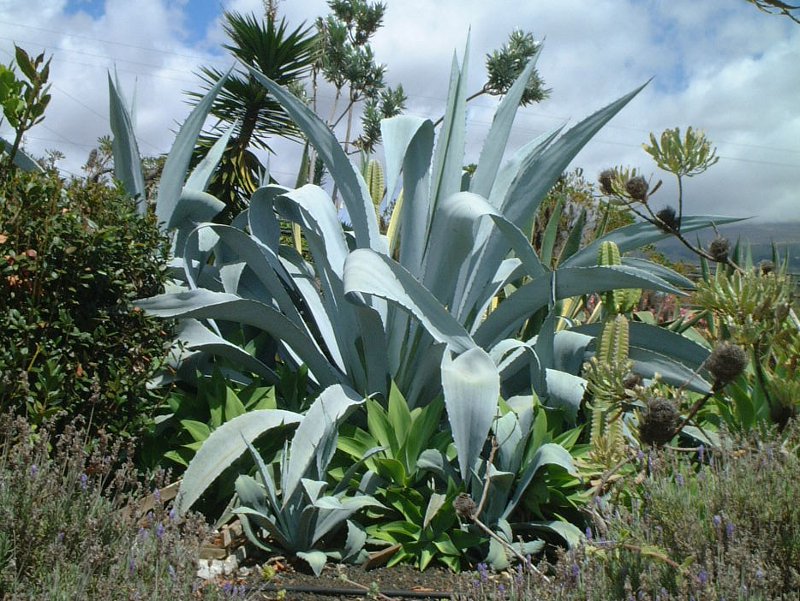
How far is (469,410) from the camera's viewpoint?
2.76 m

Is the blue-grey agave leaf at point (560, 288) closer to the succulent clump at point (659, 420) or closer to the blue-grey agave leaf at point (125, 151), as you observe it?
the succulent clump at point (659, 420)

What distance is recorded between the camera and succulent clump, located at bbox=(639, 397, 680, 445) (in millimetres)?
1958

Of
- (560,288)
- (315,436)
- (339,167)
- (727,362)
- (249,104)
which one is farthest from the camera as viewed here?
(249,104)

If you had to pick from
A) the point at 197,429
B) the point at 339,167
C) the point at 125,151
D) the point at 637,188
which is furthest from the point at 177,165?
the point at 637,188

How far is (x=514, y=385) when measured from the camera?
12.7 ft

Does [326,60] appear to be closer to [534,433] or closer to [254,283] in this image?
[254,283]

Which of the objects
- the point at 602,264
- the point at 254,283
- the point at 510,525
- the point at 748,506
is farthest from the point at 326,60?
the point at 748,506

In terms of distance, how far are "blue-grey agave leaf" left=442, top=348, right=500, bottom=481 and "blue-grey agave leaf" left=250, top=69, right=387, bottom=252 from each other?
1124mm

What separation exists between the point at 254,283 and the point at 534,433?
6.06 feet

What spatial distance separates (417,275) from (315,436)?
1.07 m

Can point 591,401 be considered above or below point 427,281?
below

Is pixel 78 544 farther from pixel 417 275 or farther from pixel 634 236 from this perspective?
pixel 634 236

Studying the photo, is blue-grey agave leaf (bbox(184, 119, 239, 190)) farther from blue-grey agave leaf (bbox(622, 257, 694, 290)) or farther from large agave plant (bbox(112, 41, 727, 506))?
blue-grey agave leaf (bbox(622, 257, 694, 290))

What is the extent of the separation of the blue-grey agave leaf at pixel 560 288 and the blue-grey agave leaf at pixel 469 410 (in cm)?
71
